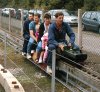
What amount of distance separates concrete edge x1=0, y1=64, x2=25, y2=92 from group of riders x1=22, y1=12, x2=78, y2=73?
776 millimetres

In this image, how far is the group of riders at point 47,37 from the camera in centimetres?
854

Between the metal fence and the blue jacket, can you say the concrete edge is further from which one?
the blue jacket

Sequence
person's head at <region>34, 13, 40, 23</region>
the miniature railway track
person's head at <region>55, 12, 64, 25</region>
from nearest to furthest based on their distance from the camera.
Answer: the miniature railway track → person's head at <region>55, 12, 64, 25</region> → person's head at <region>34, 13, 40, 23</region>

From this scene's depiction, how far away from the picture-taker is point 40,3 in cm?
4681

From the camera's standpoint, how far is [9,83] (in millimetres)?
7926

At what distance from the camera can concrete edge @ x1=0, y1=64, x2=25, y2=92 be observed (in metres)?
7.51

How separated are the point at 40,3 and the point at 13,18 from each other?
2830 cm

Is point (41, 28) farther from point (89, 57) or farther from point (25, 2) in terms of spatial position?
point (25, 2)

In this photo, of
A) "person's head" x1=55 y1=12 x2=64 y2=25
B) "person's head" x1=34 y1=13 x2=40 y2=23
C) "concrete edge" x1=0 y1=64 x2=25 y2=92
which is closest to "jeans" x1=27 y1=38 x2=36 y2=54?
"person's head" x1=34 y1=13 x2=40 y2=23

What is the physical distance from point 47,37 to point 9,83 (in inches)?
79.9

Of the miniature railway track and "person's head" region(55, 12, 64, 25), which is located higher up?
"person's head" region(55, 12, 64, 25)

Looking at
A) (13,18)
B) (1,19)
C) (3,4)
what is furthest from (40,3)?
(13,18)

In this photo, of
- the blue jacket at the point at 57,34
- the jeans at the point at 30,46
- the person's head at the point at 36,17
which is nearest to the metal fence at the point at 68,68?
the jeans at the point at 30,46

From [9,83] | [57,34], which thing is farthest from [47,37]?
[9,83]
